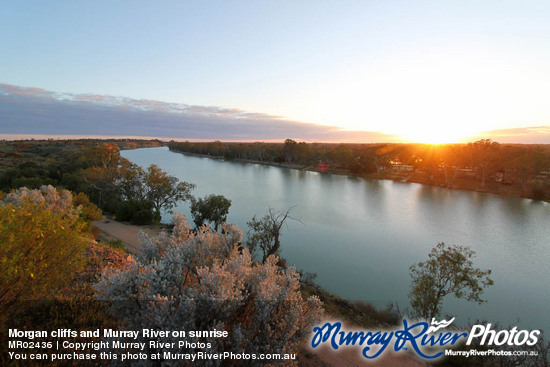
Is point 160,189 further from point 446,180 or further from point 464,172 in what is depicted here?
point 464,172

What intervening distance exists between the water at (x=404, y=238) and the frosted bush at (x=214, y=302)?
945 cm

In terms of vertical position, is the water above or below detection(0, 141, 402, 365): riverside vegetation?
below

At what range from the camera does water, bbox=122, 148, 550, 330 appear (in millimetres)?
12482

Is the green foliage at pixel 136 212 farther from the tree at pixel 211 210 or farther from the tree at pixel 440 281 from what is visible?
the tree at pixel 440 281

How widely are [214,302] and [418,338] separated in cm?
774

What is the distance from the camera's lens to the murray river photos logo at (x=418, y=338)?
275 inches

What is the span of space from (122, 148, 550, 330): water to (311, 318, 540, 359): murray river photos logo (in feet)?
11.7

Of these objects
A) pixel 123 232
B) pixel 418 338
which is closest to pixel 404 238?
pixel 418 338

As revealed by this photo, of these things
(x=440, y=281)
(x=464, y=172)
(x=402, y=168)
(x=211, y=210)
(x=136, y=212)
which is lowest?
(x=136, y=212)

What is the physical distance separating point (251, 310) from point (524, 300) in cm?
1568

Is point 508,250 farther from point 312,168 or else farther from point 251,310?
point 312,168

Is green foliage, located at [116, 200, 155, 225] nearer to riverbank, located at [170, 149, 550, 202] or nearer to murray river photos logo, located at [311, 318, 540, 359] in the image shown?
murray river photos logo, located at [311, 318, 540, 359]

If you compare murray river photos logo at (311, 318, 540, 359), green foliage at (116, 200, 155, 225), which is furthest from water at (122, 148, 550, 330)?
green foliage at (116, 200, 155, 225)

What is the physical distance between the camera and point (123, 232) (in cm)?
1809
